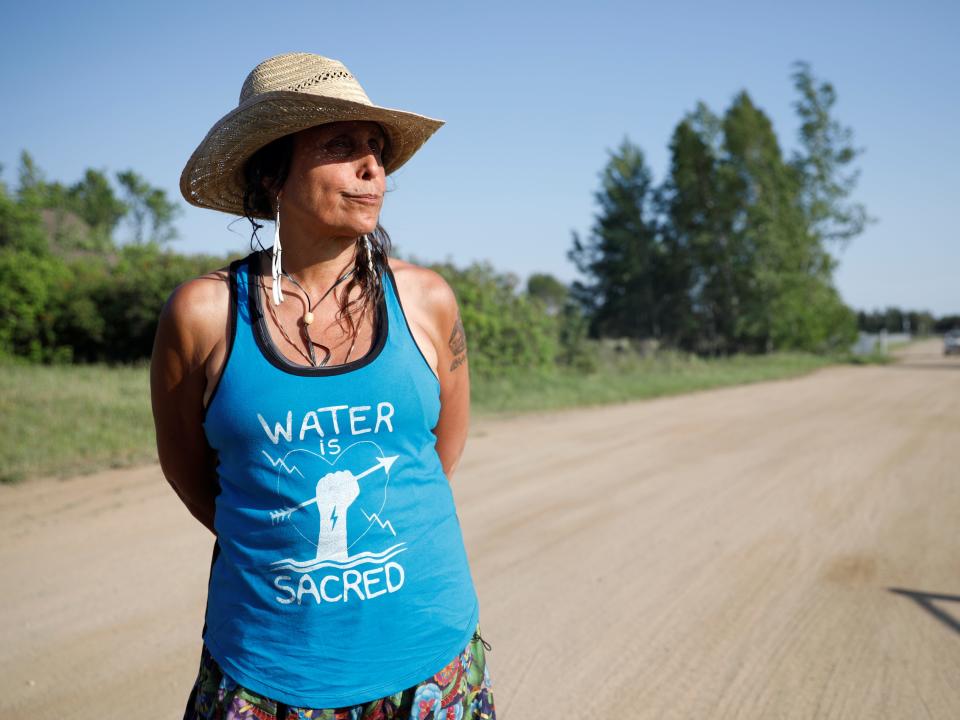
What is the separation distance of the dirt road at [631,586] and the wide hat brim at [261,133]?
2482 mm

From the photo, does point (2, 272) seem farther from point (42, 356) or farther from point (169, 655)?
point (169, 655)

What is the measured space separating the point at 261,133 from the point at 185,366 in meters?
0.59

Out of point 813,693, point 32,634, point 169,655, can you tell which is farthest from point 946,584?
point 32,634

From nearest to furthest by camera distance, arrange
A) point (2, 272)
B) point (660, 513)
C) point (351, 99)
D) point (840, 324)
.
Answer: point (351, 99) → point (660, 513) → point (2, 272) → point (840, 324)

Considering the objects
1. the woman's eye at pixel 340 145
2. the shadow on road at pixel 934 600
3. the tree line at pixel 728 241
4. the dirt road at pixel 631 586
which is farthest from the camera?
the tree line at pixel 728 241

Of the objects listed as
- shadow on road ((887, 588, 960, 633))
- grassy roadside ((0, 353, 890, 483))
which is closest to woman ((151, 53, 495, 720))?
shadow on road ((887, 588, 960, 633))

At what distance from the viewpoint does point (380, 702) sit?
163cm

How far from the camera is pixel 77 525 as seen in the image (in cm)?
602

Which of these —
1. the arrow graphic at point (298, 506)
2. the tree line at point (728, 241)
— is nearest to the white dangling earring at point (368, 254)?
the arrow graphic at point (298, 506)

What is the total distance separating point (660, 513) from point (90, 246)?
2985cm

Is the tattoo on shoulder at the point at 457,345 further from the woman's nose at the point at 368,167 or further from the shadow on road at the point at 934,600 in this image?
the shadow on road at the point at 934,600

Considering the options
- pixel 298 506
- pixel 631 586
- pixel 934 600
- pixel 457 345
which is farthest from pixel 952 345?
pixel 298 506

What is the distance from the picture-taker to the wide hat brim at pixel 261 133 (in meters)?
1.76

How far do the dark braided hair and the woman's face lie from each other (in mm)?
56
